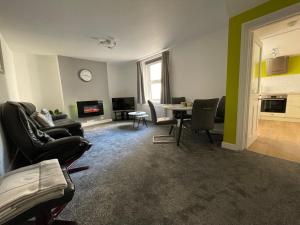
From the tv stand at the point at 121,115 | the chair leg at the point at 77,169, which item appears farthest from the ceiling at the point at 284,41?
the tv stand at the point at 121,115

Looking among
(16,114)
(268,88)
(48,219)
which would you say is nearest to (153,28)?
(16,114)

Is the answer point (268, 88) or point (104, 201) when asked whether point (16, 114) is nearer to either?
point (104, 201)

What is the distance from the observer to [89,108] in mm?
5176

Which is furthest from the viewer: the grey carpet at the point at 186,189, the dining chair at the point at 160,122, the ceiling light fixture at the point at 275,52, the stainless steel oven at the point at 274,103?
the stainless steel oven at the point at 274,103

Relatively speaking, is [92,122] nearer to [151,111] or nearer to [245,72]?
[151,111]

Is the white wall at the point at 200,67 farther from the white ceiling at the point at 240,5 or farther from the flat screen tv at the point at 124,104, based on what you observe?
the flat screen tv at the point at 124,104

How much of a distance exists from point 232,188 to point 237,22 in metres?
2.36

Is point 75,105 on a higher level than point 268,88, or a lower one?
lower

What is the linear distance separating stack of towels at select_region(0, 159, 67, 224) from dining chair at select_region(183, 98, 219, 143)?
7.05 ft

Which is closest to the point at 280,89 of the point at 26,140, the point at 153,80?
the point at 153,80

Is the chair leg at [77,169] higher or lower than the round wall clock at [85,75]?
lower

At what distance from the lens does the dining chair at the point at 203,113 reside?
97.3 inches

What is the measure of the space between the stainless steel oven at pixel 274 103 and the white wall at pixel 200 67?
8.59ft

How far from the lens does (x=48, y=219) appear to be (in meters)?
1.03
